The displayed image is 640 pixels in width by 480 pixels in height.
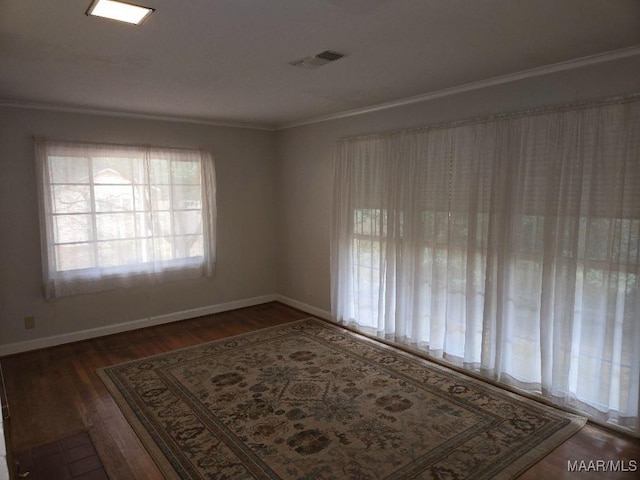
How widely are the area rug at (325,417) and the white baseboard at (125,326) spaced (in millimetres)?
982

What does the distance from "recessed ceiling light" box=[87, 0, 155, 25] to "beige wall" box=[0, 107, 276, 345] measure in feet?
8.70

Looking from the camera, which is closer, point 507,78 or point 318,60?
point 318,60

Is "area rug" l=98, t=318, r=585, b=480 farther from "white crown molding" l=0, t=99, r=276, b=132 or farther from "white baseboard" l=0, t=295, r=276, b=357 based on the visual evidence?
"white crown molding" l=0, t=99, r=276, b=132

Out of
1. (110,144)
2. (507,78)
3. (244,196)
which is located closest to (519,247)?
(507,78)

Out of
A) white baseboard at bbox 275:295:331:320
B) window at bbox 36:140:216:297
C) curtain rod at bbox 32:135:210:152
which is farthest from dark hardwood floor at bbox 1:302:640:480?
curtain rod at bbox 32:135:210:152

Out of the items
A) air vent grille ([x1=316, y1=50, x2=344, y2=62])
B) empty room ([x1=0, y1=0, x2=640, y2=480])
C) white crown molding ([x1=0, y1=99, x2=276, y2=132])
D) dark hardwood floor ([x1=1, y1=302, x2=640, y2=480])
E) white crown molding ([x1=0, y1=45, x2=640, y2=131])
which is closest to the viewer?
empty room ([x1=0, y1=0, x2=640, y2=480])

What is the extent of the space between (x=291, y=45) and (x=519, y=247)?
7.22 ft

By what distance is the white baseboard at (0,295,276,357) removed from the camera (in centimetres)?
405

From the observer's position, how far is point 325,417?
9.28ft

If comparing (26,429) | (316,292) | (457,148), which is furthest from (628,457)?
(26,429)

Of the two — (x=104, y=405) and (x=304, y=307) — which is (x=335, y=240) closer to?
(x=304, y=307)

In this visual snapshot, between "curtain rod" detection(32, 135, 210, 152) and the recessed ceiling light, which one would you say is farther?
"curtain rod" detection(32, 135, 210, 152)
